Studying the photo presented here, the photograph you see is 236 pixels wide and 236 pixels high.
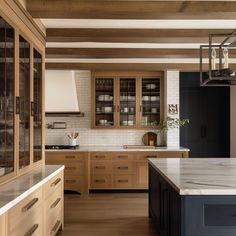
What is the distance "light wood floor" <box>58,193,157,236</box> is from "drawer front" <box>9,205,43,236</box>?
1.27 metres

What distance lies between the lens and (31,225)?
3115mm

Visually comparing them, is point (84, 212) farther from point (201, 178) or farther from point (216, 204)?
point (216, 204)

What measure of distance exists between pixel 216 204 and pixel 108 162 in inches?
183

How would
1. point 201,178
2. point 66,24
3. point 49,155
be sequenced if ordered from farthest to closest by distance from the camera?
point 49,155
point 66,24
point 201,178

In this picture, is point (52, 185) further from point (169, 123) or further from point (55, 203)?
point (169, 123)

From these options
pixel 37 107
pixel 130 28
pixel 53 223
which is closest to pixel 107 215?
pixel 53 223

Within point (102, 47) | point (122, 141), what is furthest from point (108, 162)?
point (102, 47)

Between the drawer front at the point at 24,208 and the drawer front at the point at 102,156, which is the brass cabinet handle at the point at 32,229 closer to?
the drawer front at the point at 24,208

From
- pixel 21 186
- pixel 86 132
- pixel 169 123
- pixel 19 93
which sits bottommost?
pixel 21 186

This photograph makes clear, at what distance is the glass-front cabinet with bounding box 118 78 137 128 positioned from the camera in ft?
25.5

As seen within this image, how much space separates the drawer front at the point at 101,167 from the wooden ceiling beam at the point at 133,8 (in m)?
4.00

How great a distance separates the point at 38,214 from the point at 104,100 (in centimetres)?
457

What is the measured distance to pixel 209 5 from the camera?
367 cm

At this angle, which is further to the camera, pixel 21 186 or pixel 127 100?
pixel 127 100
